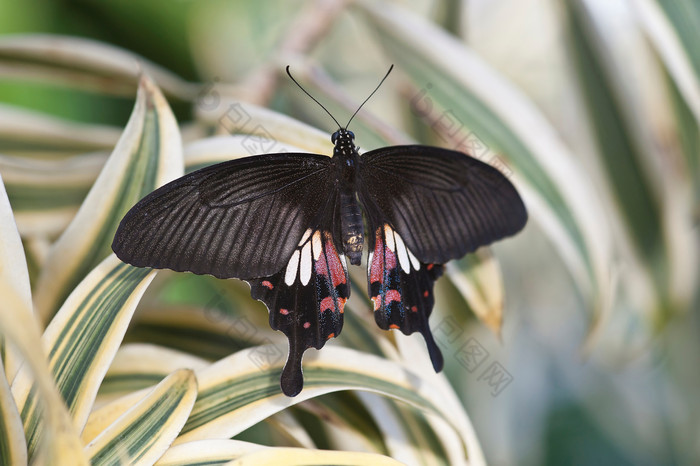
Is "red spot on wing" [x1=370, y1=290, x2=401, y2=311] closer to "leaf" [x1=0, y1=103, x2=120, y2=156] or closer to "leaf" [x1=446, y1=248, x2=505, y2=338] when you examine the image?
"leaf" [x1=446, y1=248, x2=505, y2=338]

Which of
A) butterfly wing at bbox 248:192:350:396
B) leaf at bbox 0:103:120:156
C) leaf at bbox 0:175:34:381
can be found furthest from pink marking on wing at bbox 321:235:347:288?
leaf at bbox 0:103:120:156

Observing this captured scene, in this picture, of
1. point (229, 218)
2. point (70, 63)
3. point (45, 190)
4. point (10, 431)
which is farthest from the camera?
point (70, 63)

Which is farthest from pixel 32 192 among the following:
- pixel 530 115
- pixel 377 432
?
pixel 530 115

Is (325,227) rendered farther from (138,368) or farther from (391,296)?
(138,368)

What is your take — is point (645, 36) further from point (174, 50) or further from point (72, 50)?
point (174, 50)

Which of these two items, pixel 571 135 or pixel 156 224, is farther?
pixel 571 135

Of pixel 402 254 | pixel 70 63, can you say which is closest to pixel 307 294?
pixel 402 254
